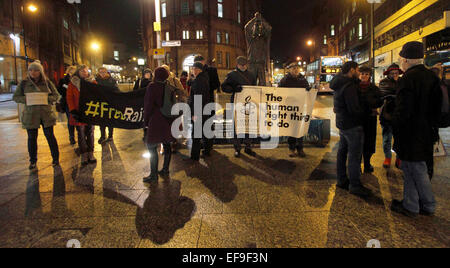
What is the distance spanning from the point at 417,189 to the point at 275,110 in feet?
11.3

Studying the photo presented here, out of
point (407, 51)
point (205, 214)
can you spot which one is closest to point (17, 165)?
point (205, 214)

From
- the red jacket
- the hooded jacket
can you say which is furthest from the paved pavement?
the red jacket

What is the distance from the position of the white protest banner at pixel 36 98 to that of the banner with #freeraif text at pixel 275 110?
374cm

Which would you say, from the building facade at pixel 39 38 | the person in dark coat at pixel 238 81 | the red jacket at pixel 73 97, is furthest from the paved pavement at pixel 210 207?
the building facade at pixel 39 38

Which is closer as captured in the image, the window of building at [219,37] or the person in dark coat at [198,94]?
the person in dark coat at [198,94]

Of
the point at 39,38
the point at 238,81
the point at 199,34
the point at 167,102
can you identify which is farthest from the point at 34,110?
the point at 39,38

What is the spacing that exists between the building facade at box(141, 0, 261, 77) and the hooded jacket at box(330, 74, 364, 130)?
43.0m

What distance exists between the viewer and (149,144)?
521cm

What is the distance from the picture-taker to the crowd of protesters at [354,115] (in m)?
3.62

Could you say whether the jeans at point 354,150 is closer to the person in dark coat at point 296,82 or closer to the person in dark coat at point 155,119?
the person in dark coat at point 296,82

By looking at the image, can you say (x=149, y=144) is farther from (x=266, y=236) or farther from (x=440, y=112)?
(x=440, y=112)

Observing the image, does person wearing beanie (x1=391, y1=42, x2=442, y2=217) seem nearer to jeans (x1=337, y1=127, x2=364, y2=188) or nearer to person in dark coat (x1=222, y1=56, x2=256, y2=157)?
jeans (x1=337, y1=127, x2=364, y2=188)

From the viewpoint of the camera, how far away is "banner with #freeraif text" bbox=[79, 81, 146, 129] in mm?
6039
